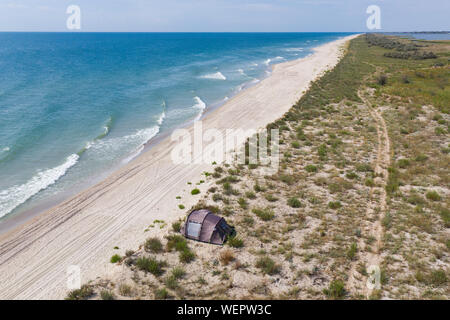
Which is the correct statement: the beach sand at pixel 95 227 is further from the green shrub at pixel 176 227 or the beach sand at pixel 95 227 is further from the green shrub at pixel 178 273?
→ the green shrub at pixel 178 273

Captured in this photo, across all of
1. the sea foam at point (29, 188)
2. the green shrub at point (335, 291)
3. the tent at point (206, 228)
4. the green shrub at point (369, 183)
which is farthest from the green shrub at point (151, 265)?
the green shrub at point (369, 183)

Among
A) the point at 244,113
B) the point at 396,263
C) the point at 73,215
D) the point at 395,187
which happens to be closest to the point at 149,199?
the point at 73,215

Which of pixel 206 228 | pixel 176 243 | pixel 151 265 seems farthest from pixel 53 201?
pixel 206 228

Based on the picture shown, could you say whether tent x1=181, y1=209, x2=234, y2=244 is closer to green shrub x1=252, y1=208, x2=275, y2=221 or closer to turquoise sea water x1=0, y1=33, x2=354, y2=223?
green shrub x1=252, y1=208, x2=275, y2=221

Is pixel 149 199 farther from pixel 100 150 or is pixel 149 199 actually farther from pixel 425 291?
pixel 425 291

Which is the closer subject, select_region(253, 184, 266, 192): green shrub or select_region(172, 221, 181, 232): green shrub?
Result: select_region(172, 221, 181, 232): green shrub

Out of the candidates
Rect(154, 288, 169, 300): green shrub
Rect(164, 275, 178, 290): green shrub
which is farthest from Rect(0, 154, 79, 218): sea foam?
Rect(154, 288, 169, 300): green shrub
